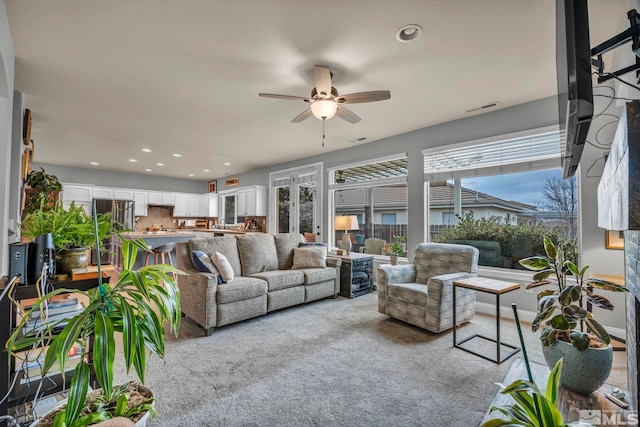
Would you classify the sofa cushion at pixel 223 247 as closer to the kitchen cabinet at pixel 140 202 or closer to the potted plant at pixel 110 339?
the potted plant at pixel 110 339

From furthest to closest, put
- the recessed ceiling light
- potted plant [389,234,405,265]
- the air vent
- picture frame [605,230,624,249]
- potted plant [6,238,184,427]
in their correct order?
potted plant [389,234,405,265]
the air vent
picture frame [605,230,624,249]
the recessed ceiling light
potted plant [6,238,184,427]

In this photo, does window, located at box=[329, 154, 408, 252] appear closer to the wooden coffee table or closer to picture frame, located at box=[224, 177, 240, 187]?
A: the wooden coffee table

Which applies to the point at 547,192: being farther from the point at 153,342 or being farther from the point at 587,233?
the point at 153,342

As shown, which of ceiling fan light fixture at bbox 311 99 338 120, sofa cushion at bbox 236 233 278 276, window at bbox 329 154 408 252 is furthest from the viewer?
window at bbox 329 154 408 252

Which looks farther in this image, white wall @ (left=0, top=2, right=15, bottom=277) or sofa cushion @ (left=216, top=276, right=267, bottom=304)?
sofa cushion @ (left=216, top=276, right=267, bottom=304)

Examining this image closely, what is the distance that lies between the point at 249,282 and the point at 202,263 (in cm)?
57

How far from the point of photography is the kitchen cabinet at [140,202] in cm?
838

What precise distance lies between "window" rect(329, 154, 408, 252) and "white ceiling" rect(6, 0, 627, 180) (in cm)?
85

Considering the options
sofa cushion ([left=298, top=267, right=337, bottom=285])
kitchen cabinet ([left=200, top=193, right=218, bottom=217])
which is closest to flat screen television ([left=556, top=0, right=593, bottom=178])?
sofa cushion ([left=298, top=267, right=337, bottom=285])

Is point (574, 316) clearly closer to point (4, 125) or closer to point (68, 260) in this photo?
point (68, 260)

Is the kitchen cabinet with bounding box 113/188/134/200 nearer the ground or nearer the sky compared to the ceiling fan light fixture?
nearer the ground

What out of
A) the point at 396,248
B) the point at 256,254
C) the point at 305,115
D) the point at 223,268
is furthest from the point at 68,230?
the point at 396,248

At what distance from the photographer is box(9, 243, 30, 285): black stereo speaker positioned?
151cm

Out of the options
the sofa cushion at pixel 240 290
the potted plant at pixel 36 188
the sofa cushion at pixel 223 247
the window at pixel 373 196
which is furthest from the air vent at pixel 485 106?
the potted plant at pixel 36 188
